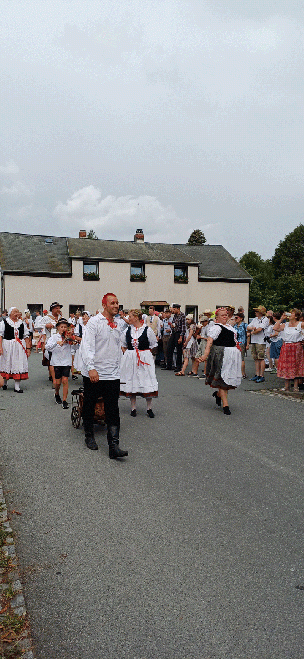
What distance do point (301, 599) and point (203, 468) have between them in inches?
109

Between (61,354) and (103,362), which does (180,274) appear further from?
(103,362)

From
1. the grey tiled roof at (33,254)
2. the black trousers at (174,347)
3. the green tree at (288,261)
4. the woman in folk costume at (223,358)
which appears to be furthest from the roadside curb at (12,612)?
the green tree at (288,261)

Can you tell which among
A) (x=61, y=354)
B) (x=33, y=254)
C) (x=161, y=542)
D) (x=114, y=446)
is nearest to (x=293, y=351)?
(x=61, y=354)

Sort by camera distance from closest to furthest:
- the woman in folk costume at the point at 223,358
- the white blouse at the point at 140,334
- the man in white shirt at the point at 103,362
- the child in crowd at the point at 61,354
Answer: the man in white shirt at the point at 103,362 → the white blouse at the point at 140,334 → the woman in folk costume at the point at 223,358 → the child in crowd at the point at 61,354

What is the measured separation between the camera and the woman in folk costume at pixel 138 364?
931 centimetres

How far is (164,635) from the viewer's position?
295cm

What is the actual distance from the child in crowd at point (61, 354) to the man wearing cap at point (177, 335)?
688 cm

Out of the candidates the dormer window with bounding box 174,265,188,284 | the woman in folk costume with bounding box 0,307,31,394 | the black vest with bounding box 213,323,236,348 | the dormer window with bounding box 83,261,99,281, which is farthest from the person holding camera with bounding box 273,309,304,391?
the dormer window with bounding box 174,265,188,284

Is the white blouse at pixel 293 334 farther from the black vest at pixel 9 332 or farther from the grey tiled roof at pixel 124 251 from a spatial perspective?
the grey tiled roof at pixel 124 251

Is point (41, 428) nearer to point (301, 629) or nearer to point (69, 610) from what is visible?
point (69, 610)

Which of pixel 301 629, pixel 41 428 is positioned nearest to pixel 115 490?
pixel 301 629

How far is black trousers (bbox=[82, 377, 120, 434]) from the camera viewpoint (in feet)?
22.7

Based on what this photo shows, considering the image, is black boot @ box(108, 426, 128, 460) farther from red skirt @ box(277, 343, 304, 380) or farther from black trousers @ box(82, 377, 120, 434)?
red skirt @ box(277, 343, 304, 380)

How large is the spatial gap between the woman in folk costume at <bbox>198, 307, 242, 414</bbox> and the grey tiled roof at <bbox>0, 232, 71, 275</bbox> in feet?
101
